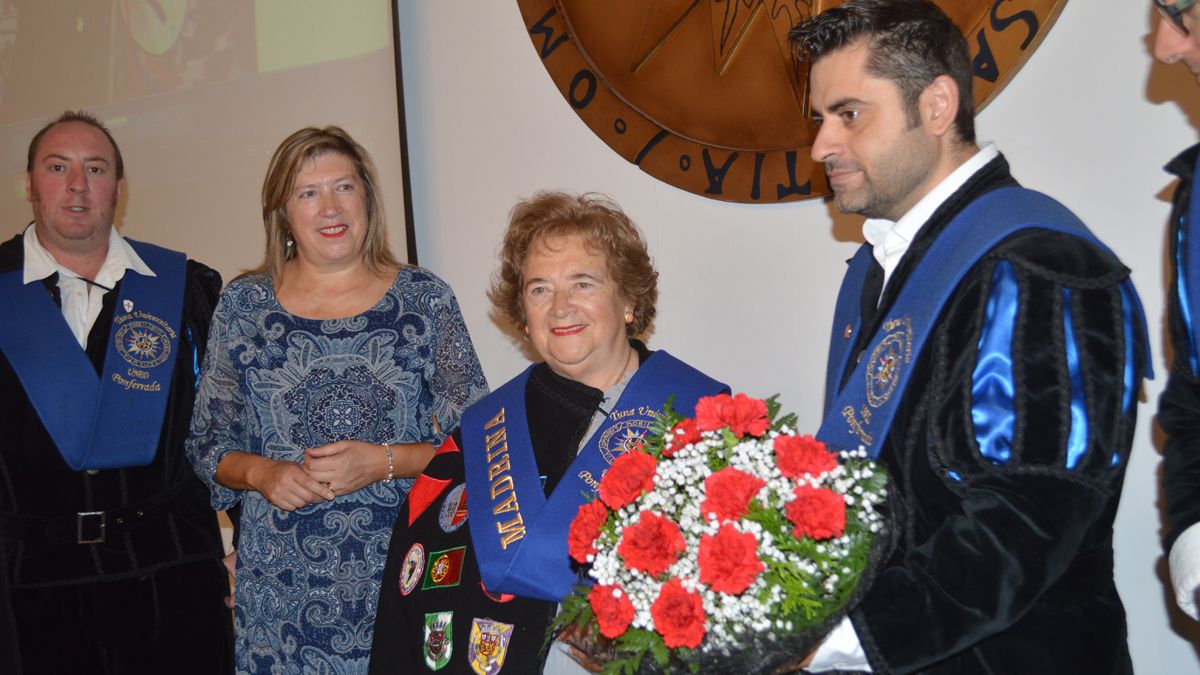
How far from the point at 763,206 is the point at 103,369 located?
5.58 ft

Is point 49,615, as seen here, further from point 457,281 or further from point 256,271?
point 457,281

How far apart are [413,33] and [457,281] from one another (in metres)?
0.82

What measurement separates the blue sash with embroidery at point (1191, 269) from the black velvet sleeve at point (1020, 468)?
177mm

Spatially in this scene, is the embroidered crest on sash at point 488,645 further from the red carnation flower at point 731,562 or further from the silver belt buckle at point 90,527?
the silver belt buckle at point 90,527

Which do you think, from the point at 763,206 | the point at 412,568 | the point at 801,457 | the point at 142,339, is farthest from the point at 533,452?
the point at 142,339

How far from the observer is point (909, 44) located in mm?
1627

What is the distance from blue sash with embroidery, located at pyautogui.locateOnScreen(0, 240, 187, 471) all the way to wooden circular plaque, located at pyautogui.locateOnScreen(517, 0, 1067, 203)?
126 cm

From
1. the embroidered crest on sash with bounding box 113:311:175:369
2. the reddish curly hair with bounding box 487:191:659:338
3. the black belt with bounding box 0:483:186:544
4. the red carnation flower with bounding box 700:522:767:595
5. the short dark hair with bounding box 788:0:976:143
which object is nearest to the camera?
the red carnation flower with bounding box 700:522:767:595

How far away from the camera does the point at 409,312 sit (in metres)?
2.48

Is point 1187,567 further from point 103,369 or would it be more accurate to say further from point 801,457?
point 103,369

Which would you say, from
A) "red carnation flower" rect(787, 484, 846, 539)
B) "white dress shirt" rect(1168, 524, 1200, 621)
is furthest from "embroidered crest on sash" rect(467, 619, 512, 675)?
"white dress shirt" rect(1168, 524, 1200, 621)

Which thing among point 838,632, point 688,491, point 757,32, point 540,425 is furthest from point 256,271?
Result: point 838,632

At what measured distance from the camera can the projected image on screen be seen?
149 inches

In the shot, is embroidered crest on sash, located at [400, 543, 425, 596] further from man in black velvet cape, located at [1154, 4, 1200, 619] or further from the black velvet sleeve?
man in black velvet cape, located at [1154, 4, 1200, 619]
